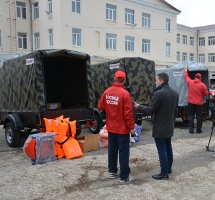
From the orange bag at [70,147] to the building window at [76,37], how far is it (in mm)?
21088

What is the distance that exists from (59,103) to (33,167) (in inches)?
141

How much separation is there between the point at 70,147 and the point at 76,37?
21.6m

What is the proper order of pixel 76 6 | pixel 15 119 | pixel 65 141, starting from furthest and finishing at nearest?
1. pixel 76 6
2. pixel 15 119
3. pixel 65 141

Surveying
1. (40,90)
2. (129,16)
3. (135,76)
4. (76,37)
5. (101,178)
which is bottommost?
(101,178)

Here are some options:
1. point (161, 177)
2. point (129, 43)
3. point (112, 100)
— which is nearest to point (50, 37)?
point (129, 43)

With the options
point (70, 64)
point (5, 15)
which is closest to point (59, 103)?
point (70, 64)

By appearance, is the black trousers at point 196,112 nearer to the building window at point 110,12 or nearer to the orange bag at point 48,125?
the orange bag at point 48,125

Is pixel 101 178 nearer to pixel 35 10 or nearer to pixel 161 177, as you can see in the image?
pixel 161 177

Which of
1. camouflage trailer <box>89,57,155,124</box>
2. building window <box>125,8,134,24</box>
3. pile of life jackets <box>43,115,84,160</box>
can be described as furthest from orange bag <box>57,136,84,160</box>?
building window <box>125,8,134,24</box>

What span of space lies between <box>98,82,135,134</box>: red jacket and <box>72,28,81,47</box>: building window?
74.2 ft

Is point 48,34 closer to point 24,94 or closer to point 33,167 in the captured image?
point 24,94

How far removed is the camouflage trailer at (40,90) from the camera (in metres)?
7.60

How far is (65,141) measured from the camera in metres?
6.89

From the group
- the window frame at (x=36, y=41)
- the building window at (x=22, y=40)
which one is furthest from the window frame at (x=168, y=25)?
the building window at (x=22, y=40)
